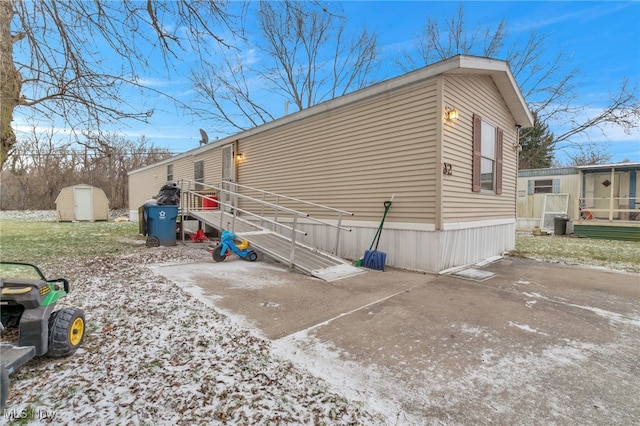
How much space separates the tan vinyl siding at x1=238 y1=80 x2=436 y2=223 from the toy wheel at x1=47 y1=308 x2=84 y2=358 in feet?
15.8

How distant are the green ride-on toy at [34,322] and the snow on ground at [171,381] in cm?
17

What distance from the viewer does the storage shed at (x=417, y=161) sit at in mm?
5352

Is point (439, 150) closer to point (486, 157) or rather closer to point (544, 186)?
point (486, 157)

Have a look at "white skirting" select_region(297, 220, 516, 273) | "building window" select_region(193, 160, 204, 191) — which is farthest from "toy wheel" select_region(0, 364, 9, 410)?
"building window" select_region(193, 160, 204, 191)

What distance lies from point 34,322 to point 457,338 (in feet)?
10.7

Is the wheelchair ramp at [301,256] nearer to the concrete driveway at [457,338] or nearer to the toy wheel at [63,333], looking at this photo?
the concrete driveway at [457,338]

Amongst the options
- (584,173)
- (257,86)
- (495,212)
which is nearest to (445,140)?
(495,212)

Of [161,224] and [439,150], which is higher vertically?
[439,150]

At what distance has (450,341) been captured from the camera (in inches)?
109

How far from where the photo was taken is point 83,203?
17484 mm

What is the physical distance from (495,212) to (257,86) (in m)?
14.1

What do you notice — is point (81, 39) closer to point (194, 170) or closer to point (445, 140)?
point (445, 140)

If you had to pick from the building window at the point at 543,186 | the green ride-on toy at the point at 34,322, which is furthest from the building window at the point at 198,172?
the building window at the point at 543,186

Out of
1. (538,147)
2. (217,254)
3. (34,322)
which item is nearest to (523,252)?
(217,254)
